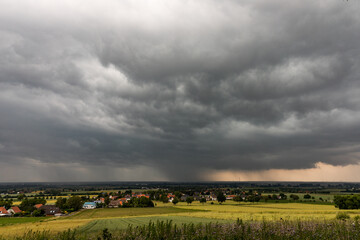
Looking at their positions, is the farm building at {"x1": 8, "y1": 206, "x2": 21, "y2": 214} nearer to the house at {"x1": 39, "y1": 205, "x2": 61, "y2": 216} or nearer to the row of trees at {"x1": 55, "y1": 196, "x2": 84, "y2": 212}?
the house at {"x1": 39, "y1": 205, "x2": 61, "y2": 216}

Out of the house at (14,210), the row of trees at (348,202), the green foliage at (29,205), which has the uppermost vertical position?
the row of trees at (348,202)

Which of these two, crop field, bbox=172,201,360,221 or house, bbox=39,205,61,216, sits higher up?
crop field, bbox=172,201,360,221

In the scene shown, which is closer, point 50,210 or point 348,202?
point 348,202

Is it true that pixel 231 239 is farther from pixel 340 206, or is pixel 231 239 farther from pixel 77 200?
pixel 77 200

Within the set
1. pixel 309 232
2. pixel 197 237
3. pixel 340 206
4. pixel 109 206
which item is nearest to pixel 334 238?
pixel 309 232

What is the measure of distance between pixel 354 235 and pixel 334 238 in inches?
60.6

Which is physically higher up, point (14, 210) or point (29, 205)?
point (29, 205)

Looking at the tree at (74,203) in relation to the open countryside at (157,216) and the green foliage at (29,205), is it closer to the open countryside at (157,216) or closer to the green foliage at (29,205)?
the open countryside at (157,216)

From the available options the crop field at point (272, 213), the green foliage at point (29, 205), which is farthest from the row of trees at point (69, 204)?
the crop field at point (272, 213)

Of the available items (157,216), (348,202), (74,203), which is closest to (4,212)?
(74,203)

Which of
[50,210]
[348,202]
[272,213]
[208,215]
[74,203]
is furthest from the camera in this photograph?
[74,203]

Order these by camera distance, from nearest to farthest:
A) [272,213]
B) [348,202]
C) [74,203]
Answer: [272,213]
[348,202]
[74,203]

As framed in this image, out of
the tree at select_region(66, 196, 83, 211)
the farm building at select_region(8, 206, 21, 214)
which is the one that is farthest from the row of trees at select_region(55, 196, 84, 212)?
the farm building at select_region(8, 206, 21, 214)

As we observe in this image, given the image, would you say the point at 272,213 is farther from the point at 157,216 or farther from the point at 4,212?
the point at 4,212
